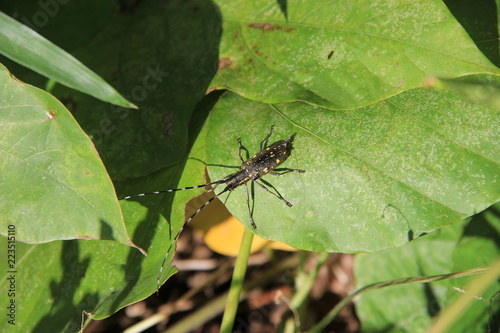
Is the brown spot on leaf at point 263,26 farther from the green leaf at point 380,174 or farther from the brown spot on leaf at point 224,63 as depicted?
the green leaf at point 380,174

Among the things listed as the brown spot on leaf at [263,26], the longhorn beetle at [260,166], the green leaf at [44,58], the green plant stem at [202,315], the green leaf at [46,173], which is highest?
the green leaf at [44,58]

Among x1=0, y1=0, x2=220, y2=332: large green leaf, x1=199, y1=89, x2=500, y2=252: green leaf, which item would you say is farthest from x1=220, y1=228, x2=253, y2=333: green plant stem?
x1=0, y1=0, x2=220, y2=332: large green leaf

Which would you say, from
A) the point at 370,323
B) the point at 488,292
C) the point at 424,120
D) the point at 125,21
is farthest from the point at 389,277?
A: the point at 125,21

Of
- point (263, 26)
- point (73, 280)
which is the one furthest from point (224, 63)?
point (73, 280)

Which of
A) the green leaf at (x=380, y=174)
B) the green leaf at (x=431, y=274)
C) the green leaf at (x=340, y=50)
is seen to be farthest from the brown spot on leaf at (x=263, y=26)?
the green leaf at (x=431, y=274)

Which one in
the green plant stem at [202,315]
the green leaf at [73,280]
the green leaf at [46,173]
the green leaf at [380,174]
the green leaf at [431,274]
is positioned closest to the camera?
the green leaf at [46,173]

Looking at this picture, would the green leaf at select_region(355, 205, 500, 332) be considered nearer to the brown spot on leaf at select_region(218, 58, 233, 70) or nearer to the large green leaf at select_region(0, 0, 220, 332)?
the large green leaf at select_region(0, 0, 220, 332)
